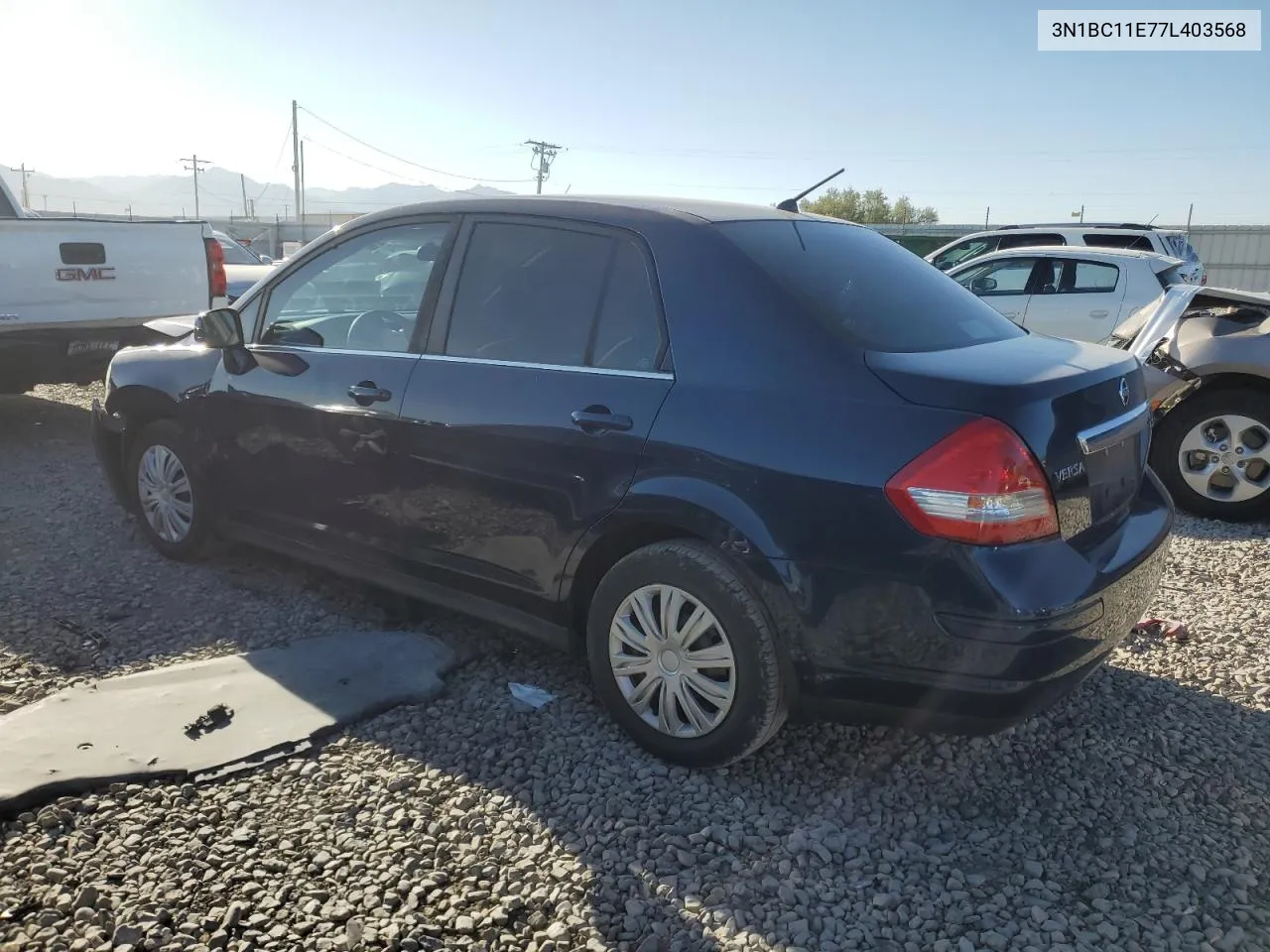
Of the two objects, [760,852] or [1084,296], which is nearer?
[760,852]

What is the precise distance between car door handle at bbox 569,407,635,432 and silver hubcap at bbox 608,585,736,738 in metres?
0.52

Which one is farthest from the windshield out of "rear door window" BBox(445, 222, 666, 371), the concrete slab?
"rear door window" BBox(445, 222, 666, 371)

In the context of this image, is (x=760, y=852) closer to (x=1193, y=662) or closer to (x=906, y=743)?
(x=906, y=743)

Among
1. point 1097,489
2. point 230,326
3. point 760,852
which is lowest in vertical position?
point 760,852

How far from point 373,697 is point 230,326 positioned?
71.4 inches

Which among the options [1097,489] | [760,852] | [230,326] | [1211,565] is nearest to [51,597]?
[230,326]

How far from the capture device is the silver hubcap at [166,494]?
4.73 m

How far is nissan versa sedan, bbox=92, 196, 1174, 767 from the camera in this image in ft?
8.54

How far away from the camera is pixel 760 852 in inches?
108

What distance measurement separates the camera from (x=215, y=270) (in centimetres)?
811

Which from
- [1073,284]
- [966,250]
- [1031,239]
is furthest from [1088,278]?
[966,250]

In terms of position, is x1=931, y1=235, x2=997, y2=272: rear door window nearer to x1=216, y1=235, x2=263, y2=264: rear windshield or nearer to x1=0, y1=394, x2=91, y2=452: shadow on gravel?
x1=216, y1=235, x2=263, y2=264: rear windshield

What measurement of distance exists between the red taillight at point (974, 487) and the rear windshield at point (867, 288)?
44cm

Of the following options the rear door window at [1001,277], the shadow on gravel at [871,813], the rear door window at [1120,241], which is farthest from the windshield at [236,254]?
the shadow on gravel at [871,813]
